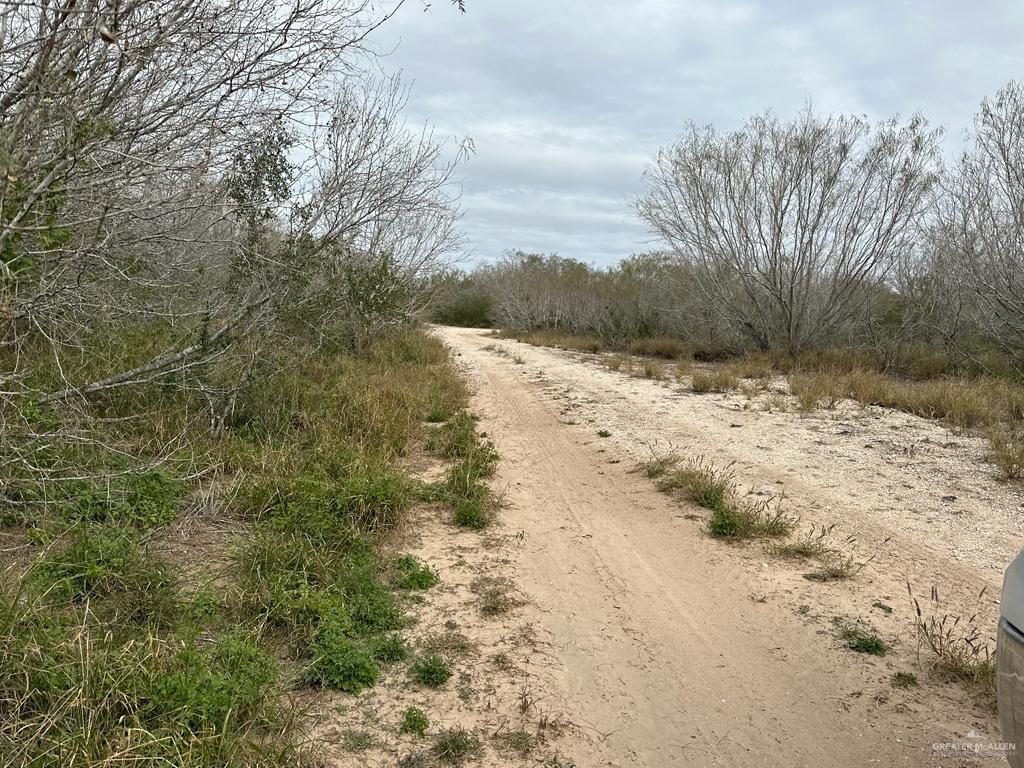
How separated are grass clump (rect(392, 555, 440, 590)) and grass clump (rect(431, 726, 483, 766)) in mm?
1355

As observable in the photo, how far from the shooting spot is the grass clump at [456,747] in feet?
8.37

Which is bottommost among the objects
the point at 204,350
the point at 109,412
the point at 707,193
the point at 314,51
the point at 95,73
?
the point at 109,412

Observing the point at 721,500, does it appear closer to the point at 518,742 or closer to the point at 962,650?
the point at 962,650

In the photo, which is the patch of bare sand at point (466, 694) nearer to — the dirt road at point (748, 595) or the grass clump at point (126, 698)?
the dirt road at point (748, 595)

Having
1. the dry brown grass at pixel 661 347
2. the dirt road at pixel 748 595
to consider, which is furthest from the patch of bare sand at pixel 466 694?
the dry brown grass at pixel 661 347

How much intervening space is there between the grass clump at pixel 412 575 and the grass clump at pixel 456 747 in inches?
53.3

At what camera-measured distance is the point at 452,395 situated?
10023mm

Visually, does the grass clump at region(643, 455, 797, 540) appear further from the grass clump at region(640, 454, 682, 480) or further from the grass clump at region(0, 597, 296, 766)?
the grass clump at region(0, 597, 296, 766)

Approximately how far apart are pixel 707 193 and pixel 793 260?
2.76 meters

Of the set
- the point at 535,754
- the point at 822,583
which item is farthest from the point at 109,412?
the point at 822,583

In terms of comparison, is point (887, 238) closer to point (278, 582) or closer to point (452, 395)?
point (452, 395)

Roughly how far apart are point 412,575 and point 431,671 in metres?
1.03

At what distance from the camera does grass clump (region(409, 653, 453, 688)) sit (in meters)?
3.03

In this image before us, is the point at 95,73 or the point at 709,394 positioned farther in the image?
the point at 709,394
